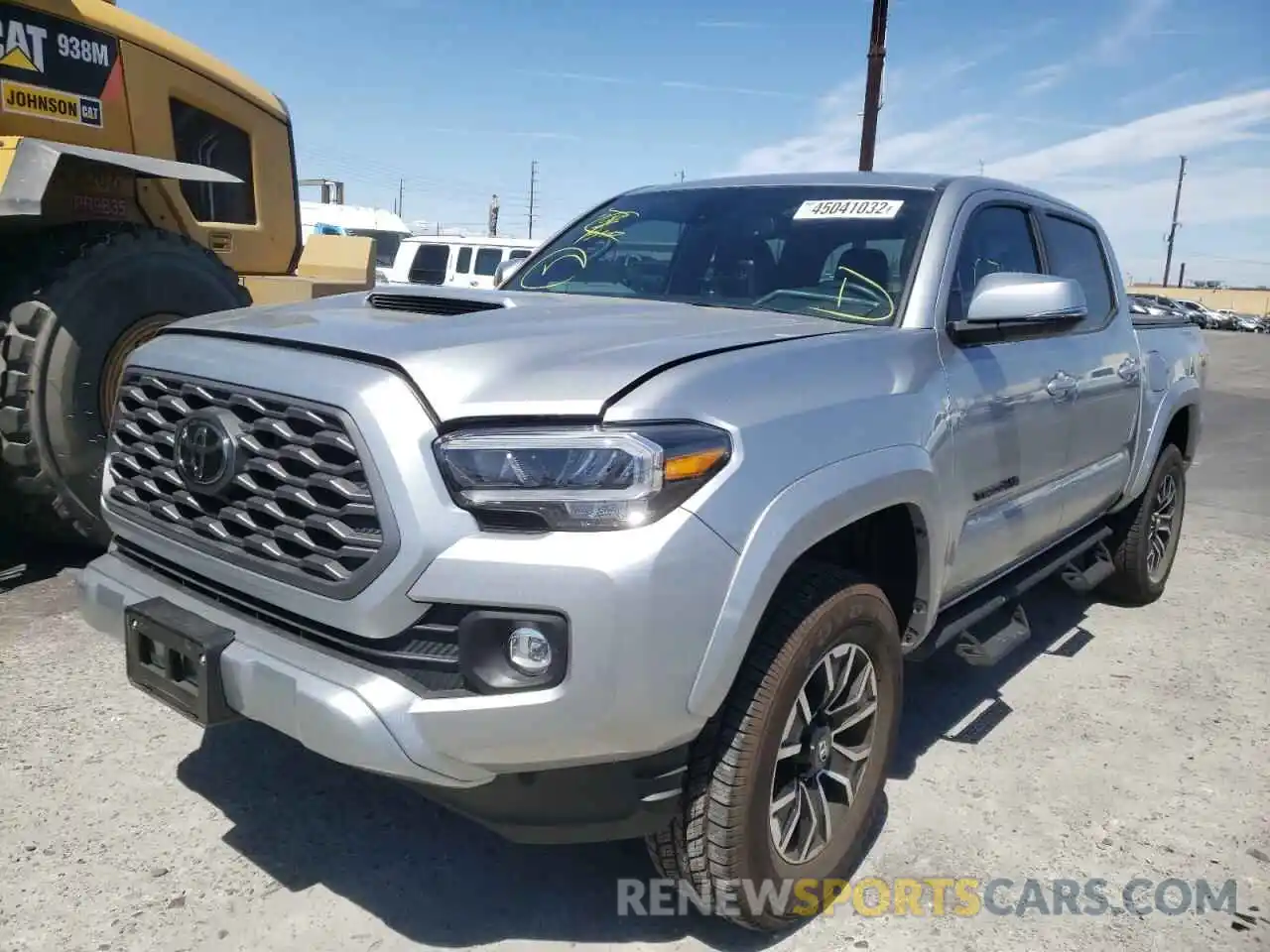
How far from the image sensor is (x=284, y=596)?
217 cm

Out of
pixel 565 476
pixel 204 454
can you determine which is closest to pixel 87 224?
pixel 204 454

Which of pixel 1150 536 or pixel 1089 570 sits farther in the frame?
pixel 1150 536

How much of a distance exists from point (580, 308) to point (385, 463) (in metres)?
1.04

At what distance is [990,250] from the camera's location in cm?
358

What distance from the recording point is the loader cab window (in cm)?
568

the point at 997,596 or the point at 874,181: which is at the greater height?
the point at 874,181

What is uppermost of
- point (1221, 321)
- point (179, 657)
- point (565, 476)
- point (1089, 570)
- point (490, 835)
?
point (565, 476)

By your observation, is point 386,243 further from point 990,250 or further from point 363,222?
point 990,250

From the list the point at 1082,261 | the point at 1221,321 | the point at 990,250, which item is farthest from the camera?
the point at 1221,321

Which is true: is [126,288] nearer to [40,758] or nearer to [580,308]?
[40,758]

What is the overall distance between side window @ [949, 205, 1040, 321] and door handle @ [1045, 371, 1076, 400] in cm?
43

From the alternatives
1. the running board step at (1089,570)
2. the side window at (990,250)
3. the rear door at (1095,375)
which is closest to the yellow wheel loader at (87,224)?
the side window at (990,250)

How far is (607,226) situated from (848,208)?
3.36 ft

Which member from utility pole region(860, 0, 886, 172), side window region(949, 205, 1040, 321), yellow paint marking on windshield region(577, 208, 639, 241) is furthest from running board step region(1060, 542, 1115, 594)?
utility pole region(860, 0, 886, 172)
